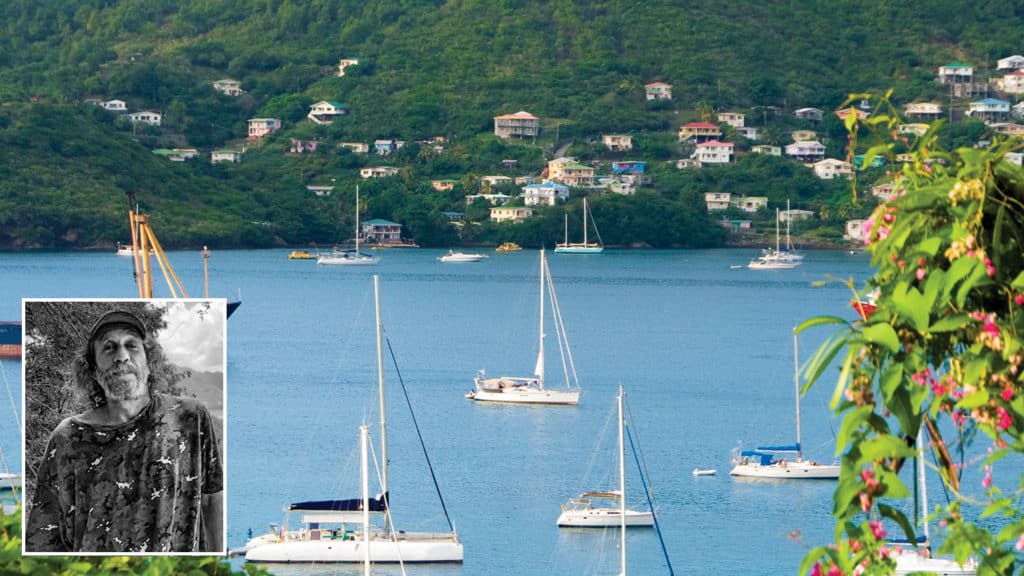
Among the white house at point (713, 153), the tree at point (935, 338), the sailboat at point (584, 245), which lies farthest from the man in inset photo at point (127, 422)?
the white house at point (713, 153)

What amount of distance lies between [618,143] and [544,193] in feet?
36.4

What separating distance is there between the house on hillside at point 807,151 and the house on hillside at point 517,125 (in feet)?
49.1

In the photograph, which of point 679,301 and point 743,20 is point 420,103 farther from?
point 679,301

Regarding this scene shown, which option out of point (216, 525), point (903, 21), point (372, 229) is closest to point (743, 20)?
point (903, 21)

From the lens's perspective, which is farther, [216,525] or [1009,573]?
[216,525]

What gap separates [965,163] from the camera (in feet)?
8.36

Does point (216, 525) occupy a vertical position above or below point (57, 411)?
below

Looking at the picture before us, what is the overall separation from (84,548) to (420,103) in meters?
106

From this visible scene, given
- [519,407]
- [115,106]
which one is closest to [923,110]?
[115,106]

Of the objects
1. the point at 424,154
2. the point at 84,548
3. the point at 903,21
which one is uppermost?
the point at 903,21

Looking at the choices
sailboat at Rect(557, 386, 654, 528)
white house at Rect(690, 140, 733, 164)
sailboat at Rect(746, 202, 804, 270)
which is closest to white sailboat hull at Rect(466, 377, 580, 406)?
sailboat at Rect(557, 386, 654, 528)

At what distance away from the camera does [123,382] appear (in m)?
3.28

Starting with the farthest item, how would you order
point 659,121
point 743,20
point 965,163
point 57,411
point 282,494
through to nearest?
point 743,20 < point 659,121 < point 282,494 < point 57,411 < point 965,163

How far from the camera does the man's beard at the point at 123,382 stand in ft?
10.7
